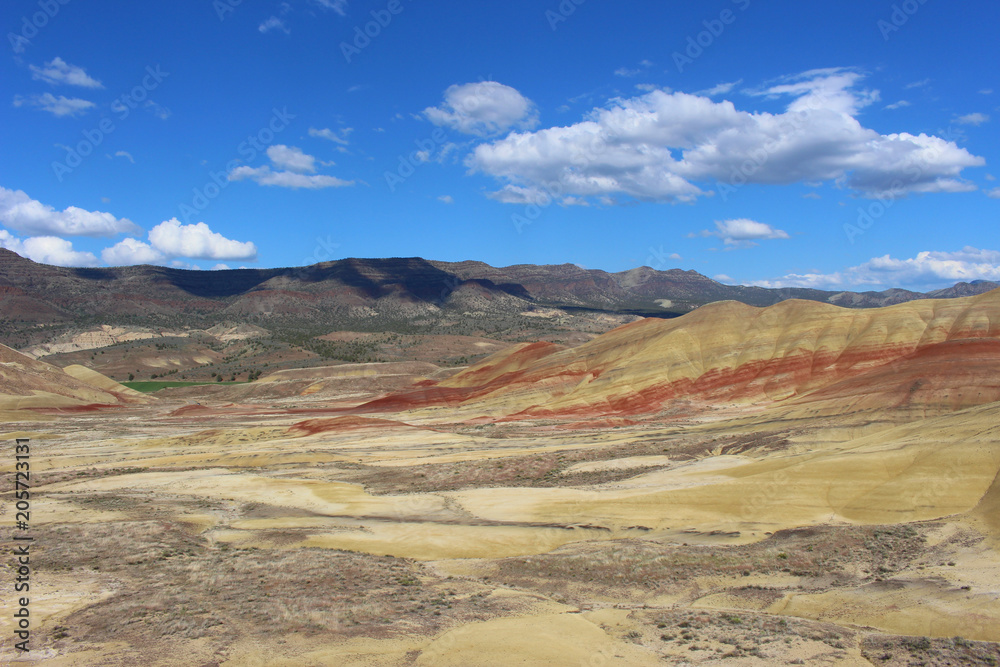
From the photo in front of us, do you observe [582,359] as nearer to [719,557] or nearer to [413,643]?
[719,557]

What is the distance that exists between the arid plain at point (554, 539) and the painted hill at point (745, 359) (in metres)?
1.72

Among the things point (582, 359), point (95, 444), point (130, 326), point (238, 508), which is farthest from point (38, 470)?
point (130, 326)

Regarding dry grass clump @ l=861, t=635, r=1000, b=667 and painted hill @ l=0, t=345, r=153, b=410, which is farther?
painted hill @ l=0, t=345, r=153, b=410

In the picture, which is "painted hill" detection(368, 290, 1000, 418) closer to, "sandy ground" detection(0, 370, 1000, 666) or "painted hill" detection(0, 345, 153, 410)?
"sandy ground" detection(0, 370, 1000, 666)

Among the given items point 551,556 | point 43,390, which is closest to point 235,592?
point 551,556

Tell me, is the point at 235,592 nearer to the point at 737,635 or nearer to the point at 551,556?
the point at 551,556

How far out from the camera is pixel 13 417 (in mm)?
68375

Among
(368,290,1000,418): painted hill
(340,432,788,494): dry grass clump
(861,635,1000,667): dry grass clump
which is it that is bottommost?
(340,432,788,494): dry grass clump

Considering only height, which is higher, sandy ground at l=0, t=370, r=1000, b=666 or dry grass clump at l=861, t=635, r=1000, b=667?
dry grass clump at l=861, t=635, r=1000, b=667

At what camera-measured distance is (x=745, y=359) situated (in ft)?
214

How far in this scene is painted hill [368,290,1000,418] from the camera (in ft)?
179

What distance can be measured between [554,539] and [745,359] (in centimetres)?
4887

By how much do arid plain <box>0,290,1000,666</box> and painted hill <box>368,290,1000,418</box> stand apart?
1.72 metres

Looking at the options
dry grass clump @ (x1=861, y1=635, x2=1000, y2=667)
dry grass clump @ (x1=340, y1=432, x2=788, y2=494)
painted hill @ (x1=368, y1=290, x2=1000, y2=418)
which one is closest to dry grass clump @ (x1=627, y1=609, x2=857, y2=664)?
dry grass clump @ (x1=861, y1=635, x2=1000, y2=667)
